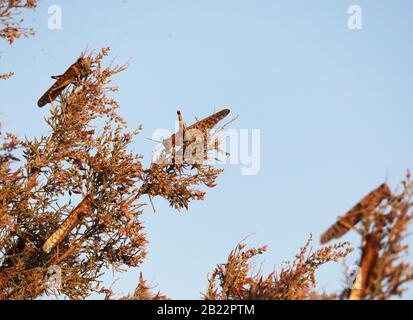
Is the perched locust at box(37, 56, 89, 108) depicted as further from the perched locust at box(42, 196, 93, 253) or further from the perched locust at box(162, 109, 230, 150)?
the perched locust at box(162, 109, 230, 150)

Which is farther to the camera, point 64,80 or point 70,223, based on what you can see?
point 64,80

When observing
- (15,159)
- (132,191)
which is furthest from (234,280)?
(15,159)

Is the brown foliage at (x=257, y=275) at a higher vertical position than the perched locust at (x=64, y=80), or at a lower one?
lower

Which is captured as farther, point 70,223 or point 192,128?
point 70,223

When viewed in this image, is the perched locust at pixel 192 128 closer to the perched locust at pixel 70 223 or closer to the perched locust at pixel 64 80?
the perched locust at pixel 70 223

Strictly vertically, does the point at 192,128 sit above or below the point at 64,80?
below

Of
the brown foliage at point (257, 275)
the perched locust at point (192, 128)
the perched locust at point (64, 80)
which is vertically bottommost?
the brown foliage at point (257, 275)

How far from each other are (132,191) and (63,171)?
2.40m

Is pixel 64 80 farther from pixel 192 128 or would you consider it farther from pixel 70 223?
pixel 192 128

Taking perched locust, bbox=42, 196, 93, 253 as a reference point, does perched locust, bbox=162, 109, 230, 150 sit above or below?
above

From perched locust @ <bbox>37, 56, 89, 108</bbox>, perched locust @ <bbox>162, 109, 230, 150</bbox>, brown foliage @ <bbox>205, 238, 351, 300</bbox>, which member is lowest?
brown foliage @ <bbox>205, 238, 351, 300</bbox>

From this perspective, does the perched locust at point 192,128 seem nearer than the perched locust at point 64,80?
Yes

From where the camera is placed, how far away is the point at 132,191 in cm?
1419
